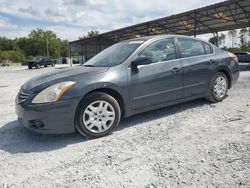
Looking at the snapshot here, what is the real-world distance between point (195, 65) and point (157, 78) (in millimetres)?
1031

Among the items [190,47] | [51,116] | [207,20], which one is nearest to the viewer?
[51,116]

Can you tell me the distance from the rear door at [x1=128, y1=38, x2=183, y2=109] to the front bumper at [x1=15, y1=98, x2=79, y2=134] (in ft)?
3.40

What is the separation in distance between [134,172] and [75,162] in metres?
0.76

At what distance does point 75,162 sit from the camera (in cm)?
273

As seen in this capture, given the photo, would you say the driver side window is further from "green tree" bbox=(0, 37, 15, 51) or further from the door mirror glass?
"green tree" bbox=(0, 37, 15, 51)

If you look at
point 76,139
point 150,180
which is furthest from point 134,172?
point 76,139

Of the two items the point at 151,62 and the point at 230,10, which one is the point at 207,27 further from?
the point at 151,62

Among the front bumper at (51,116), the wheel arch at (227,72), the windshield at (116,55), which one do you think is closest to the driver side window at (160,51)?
the windshield at (116,55)

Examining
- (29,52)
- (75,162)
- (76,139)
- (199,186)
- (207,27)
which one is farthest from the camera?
(29,52)

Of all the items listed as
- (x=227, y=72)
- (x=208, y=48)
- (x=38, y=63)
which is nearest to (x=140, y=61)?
(x=208, y=48)

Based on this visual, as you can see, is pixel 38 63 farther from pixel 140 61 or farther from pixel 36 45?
pixel 36 45

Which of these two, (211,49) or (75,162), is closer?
(75,162)

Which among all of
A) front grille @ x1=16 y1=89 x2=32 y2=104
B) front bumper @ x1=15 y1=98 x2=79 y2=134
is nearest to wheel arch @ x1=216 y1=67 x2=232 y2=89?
front bumper @ x1=15 y1=98 x2=79 y2=134

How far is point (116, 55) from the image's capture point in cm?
414
